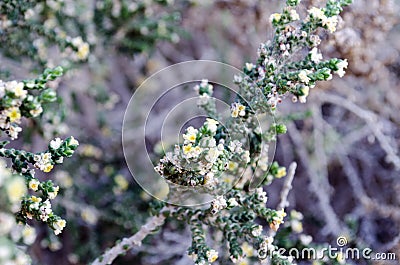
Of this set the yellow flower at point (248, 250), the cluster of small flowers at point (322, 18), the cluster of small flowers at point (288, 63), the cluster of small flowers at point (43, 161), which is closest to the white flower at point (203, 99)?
the cluster of small flowers at point (288, 63)

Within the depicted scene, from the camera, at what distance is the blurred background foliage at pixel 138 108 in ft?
9.46

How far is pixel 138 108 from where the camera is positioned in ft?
12.1

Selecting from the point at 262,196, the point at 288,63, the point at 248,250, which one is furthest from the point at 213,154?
the point at 248,250

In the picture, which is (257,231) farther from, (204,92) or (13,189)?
(13,189)

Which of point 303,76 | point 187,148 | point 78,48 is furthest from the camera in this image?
point 78,48

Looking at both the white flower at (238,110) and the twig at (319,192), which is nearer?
the white flower at (238,110)

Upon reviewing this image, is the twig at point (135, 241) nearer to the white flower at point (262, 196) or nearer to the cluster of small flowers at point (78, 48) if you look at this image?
the white flower at point (262, 196)

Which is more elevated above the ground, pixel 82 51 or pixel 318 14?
pixel 82 51

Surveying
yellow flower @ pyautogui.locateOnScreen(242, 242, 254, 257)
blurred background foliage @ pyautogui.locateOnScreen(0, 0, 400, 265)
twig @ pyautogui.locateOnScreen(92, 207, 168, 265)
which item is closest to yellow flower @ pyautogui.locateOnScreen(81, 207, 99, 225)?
blurred background foliage @ pyautogui.locateOnScreen(0, 0, 400, 265)

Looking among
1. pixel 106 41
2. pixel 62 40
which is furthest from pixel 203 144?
pixel 106 41

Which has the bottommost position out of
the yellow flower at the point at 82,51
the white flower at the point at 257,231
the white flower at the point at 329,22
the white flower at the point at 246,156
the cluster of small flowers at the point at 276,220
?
the white flower at the point at 257,231

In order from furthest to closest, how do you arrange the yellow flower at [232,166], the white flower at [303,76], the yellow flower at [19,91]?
the yellow flower at [232,166]
the white flower at [303,76]
the yellow flower at [19,91]

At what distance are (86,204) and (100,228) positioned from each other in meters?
0.23

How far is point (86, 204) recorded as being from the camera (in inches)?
126
